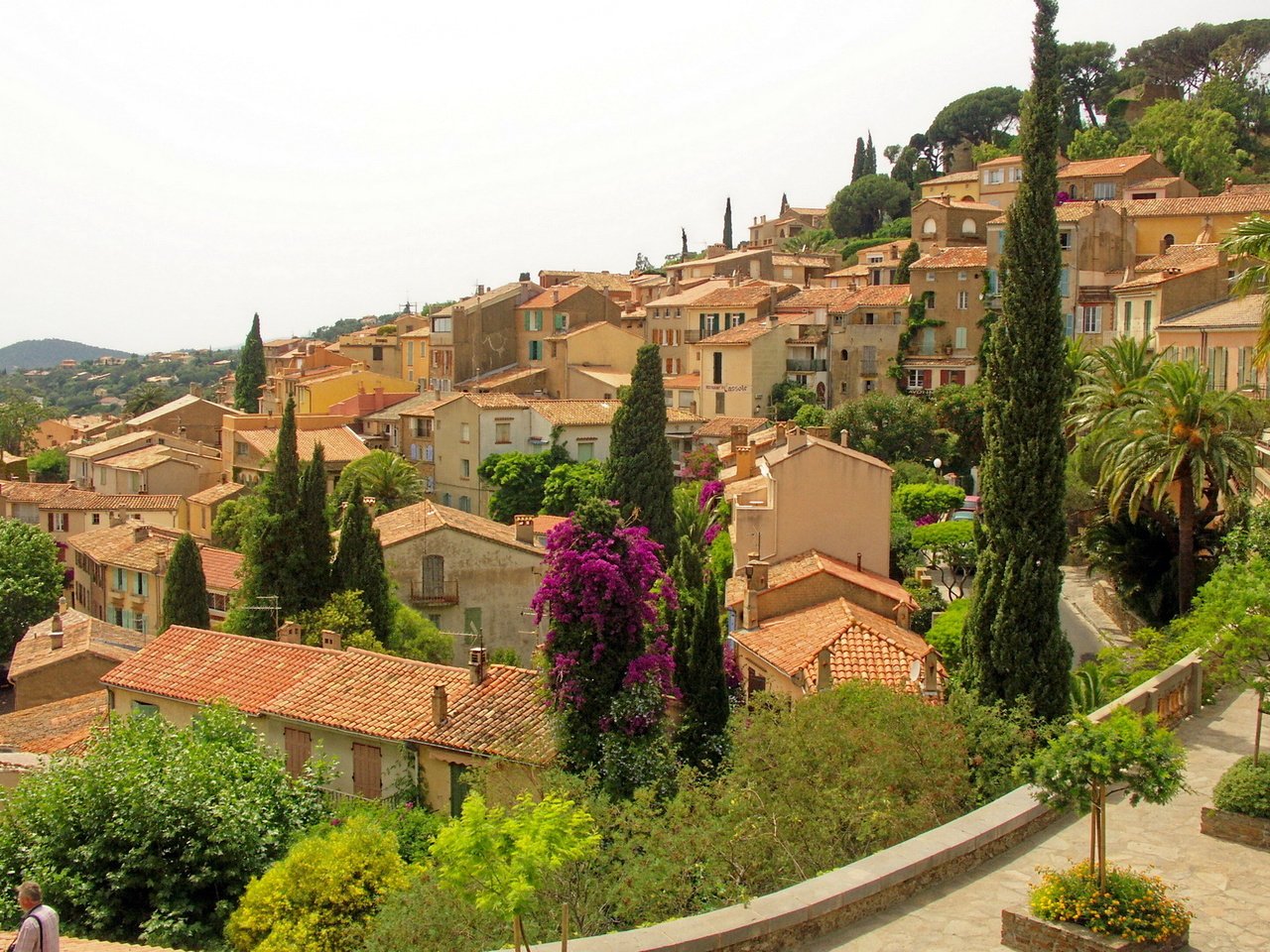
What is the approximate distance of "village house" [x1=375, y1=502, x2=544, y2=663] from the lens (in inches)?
1622

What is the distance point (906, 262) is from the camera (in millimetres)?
68250

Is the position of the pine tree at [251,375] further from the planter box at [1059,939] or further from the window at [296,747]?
the planter box at [1059,939]

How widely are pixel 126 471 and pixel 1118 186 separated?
57.5 m

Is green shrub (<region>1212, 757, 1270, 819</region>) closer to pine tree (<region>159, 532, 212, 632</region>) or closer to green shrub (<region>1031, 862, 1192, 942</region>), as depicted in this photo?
green shrub (<region>1031, 862, 1192, 942</region>)

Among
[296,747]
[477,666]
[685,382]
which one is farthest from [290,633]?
[685,382]

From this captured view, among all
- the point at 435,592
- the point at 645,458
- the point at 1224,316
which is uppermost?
the point at 1224,316

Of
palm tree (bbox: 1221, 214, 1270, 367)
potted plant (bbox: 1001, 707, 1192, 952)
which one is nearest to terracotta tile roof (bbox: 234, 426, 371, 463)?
palm tree (bbox: 1221, 214, 1270, 367)

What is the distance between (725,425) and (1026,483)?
41.2m

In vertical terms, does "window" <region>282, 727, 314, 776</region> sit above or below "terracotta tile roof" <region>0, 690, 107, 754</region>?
above

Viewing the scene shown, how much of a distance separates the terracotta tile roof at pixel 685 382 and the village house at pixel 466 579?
25.5m

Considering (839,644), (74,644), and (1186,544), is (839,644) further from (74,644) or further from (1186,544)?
(74,644)

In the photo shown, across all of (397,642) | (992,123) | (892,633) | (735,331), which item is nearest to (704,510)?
(397,642)

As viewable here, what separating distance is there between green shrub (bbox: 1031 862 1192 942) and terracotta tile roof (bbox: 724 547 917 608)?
21.9m

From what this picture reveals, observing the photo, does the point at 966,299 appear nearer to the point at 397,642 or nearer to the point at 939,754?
the point at 397,642
